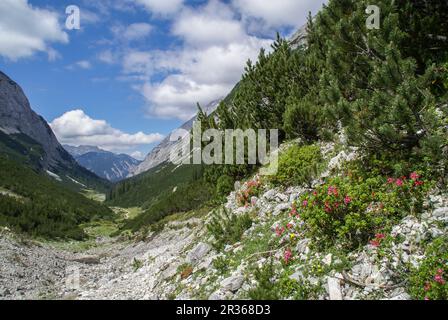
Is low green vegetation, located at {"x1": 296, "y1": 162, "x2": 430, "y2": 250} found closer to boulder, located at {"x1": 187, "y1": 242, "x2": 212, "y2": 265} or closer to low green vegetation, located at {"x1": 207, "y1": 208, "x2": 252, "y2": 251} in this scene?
low green vegetation, located at {"x1": 207, "y1": 208, "x2": 252, "y2": 251}

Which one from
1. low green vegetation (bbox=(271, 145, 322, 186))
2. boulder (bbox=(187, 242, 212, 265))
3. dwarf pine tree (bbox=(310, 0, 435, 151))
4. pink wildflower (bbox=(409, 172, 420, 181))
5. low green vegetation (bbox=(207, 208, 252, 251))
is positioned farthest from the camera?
low green vegetation (bbox=(271, 145, 322, 186))

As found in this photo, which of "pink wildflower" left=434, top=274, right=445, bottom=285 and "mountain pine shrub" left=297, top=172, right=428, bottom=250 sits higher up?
"mountain pine shrub" left=297, top=172, right=428, bottom=250

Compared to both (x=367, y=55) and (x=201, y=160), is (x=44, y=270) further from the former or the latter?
(x=367, y=55)

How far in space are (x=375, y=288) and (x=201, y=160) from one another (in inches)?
947

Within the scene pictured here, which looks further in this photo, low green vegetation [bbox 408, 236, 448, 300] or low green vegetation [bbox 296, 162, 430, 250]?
low green vegetation [bbox 296, 162, 430, 250]

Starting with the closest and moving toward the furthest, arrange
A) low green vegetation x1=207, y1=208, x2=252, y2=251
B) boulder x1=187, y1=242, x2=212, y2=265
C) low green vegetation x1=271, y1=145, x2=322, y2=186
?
low green vegetation x1=207, y1=208, x2=252, y2=251 < boulder x1=187, y1=242, x2=212, y2=265 < low green vegetation x1=271, y1=145, x2=322, y2=186

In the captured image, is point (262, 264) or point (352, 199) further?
point (262, 264)

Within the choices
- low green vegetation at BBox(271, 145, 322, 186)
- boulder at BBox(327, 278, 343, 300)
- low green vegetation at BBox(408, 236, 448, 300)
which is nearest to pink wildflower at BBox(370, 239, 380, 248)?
low green vegetation at BBox(408, 236, 448, 300)

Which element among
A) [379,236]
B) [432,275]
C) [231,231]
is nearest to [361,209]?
[379,236]

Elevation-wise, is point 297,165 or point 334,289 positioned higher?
point 297,165

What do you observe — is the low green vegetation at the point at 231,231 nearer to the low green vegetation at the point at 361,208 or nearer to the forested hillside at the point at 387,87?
the low green vegetation at the point at 361,208

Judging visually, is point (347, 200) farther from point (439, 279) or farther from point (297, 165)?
point (297, 165)
